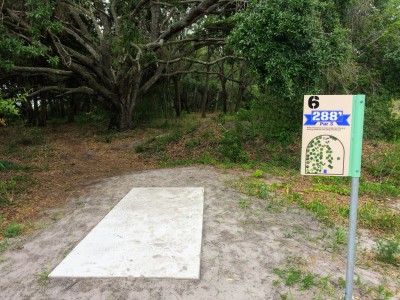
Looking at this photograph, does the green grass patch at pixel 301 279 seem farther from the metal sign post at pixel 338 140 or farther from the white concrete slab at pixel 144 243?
the white concrete slab at pixel 144 243

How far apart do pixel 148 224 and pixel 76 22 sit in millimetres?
11302

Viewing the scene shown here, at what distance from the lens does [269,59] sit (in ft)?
21.0

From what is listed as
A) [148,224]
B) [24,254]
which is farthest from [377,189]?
[24,254]

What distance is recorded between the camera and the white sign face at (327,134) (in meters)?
2.46

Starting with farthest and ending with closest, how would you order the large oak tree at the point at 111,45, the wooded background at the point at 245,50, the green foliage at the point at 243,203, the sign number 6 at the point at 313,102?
the large oak tree at the point at 111,45 → the wooded background at the point at 245,50 → the green foliage at the point at 243,203 → the sign number 6 at the point at 313,102

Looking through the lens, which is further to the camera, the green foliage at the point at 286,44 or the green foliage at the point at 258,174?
the green foliage at the point at 258,174

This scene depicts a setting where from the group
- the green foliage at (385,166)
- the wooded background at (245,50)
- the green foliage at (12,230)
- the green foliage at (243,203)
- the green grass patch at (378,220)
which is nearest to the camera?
the green foliage at (12,230)

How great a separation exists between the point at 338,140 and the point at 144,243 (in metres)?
2.42

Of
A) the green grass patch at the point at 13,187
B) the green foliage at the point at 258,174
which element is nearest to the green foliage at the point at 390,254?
the green foliage at the point at 258,174

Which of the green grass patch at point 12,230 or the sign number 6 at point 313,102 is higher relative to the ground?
the sign number 6 at point 313,102

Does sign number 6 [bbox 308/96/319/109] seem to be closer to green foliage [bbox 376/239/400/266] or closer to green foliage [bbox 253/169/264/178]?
green foliage [bbox 376/239/400/266]

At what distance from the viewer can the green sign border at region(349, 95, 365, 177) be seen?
2416mm

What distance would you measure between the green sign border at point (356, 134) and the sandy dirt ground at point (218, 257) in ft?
3.89

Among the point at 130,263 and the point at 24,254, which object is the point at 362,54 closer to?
the point at 130,263
